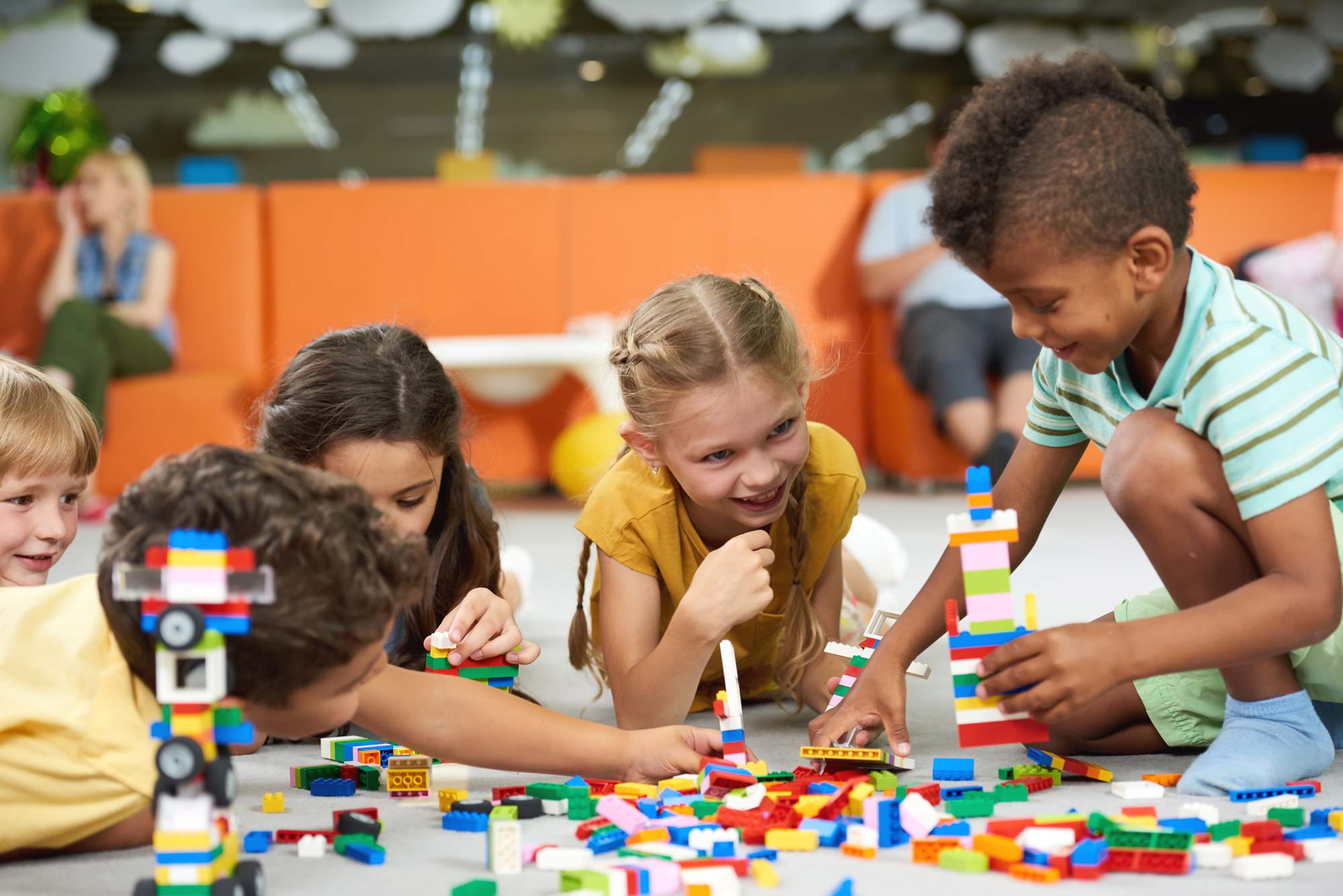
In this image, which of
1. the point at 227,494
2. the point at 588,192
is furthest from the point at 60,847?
the point at 588,192

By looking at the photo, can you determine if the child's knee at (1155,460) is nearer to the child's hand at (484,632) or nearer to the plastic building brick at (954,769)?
the plastic building brick at (954,769)

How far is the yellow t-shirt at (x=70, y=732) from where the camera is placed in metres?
1.02

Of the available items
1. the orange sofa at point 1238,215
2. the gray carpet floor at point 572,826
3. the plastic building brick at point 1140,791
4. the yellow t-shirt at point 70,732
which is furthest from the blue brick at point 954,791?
the orange sofa at point 1238,215

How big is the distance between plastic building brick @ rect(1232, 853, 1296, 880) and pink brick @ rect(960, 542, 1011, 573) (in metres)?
0.31

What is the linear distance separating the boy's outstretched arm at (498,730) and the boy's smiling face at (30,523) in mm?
653

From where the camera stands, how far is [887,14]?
8.00 meters

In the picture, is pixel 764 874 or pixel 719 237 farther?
pixel 719 237

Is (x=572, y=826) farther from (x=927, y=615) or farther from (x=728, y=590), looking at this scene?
(x=927, y=615)

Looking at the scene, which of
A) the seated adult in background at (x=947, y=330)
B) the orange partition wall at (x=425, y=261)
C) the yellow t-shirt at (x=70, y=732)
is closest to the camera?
the yellow t-shirt at (x=70, y=732)

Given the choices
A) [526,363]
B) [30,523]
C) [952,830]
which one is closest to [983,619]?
[952,830]

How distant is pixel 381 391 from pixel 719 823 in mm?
753

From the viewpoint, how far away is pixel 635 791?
128 cm

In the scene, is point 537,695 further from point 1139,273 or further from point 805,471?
point 1139,273

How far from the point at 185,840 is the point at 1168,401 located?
39.1 inches
